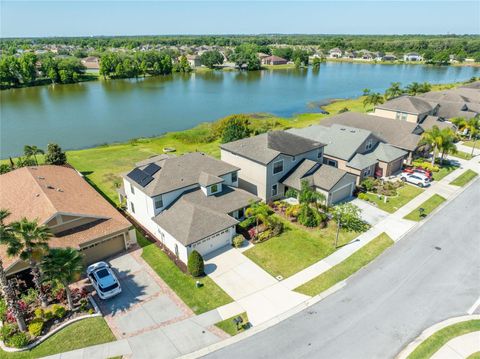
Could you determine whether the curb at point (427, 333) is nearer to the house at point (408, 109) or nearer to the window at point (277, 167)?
the window at point (277, 167)

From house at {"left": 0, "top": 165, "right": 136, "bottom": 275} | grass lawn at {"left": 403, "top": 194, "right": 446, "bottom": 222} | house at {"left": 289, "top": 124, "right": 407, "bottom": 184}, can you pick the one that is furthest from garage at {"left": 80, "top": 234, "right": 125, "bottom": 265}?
grass lawn at {"left": 403, "top": 194, "right": 446, "bottom": 222}

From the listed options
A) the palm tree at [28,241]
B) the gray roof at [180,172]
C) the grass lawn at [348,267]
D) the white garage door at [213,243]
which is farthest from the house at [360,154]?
the palm tree at [28,241]

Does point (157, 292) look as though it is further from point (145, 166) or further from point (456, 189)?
point (456, 189)

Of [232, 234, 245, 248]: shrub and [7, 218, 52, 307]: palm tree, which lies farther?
[232, 234, 245, 248]: shrub

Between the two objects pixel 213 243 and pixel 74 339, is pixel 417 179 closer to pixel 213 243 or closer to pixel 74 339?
pixel 213 243

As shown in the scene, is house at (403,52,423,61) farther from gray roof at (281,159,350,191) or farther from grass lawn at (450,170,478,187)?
gray roof at (281,159,350,191)

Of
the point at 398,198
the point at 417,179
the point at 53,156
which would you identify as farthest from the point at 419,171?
the point at 53,156
